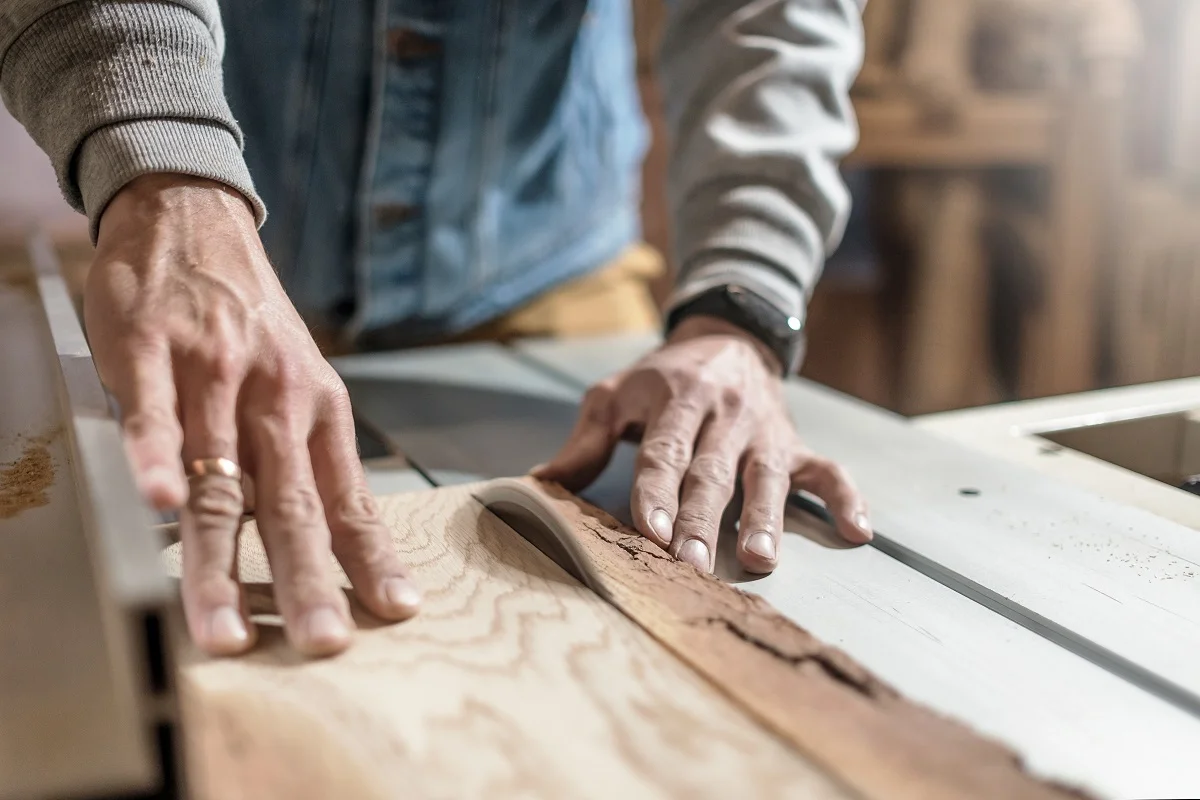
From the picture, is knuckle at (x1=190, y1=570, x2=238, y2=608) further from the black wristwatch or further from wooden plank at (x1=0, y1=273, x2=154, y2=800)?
the black wristwatch

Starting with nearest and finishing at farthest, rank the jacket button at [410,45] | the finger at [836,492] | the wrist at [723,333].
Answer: the finger at [836,492] < the wrist at [723,333] < the jacket button at [410,45]

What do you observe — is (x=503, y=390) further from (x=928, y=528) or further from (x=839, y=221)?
(x=928, y=528)

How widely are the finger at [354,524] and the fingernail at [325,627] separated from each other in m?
0.04

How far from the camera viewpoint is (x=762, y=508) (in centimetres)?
79

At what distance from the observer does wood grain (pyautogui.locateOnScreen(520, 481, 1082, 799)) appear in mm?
456

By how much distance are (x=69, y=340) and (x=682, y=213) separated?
641 mm

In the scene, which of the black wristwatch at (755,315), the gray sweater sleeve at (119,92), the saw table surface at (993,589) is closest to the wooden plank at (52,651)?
the gray sweater sleeve at (119,92)

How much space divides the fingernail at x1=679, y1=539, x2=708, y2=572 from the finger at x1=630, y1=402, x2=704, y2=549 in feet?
0.06

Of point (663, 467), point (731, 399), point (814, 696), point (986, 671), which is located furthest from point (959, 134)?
point (814, 696)

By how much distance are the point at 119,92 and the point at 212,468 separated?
0.97 ft

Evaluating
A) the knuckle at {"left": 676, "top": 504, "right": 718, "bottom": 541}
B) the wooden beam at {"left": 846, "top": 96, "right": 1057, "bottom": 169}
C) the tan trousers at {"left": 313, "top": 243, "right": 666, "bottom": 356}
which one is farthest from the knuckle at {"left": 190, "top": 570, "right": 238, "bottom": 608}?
the wooden beam at {"left": 846, "top": 96, "right": 1057, "bottom": 169}

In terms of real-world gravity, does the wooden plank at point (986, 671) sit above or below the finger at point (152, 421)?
below

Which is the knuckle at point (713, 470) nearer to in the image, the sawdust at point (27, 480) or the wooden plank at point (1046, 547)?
the wooden plank at point (1046, 547)

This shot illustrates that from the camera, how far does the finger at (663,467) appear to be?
0.77 metres
